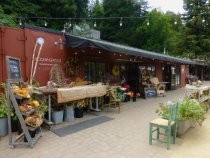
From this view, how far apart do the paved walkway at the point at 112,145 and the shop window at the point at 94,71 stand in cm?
327

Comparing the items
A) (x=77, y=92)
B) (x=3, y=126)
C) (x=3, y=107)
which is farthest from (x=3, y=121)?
(x=77, y=92)

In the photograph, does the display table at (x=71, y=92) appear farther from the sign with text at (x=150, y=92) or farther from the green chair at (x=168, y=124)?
the sign with text at (x=150, y=92)

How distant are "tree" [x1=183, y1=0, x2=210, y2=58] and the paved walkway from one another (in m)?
25.2

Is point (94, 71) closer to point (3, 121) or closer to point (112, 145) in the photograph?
point (3, 121)

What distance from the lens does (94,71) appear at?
929 centimetres

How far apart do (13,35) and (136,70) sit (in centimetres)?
700

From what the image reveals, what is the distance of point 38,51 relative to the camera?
6.92 meters

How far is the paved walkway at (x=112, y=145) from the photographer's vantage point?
13.7 ft

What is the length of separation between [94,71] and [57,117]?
3.52m

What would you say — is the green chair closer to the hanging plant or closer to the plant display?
the plant display

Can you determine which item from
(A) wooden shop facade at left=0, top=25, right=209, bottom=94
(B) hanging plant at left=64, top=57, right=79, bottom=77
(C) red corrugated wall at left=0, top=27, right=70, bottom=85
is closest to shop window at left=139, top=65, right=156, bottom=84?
A: (A) wooden shop facade at left=0, top=25, right=209, bottom=94

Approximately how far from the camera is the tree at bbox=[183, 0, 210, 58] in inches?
1141

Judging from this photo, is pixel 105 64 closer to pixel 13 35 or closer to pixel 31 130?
pixel 13 35

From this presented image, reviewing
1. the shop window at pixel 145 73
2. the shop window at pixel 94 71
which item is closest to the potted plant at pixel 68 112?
the shop window at pixel 94 71
